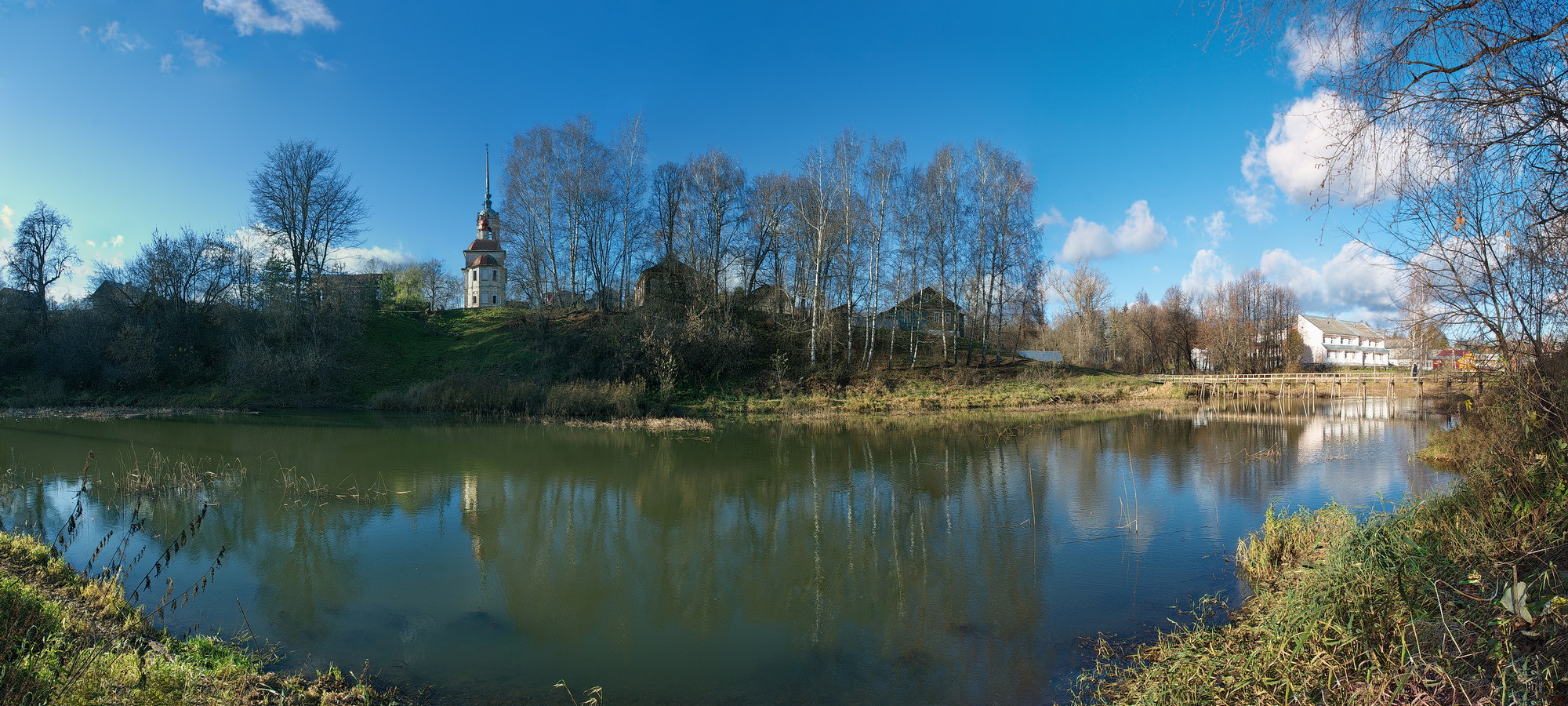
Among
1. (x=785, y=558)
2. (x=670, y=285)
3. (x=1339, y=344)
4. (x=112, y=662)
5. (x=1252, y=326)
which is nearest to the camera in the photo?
(x=112, y=662)

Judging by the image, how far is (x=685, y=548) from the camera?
8.89 m

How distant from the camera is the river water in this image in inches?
222

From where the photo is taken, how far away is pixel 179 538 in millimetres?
8734

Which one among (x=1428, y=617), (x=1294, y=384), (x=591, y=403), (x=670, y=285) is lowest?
(x=1428, y=617)

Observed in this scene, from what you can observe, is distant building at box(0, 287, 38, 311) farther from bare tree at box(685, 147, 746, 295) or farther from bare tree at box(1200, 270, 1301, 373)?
bare tree at box(1200, 270, 1301, 373)

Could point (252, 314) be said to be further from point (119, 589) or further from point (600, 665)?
point (600, 665)

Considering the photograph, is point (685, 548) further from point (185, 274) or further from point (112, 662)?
point (185, 274)

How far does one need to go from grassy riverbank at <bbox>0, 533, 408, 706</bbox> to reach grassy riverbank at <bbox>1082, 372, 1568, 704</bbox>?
5560 mm

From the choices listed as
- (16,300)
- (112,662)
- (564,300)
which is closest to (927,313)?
(564,300)

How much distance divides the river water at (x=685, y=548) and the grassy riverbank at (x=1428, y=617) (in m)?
1.34

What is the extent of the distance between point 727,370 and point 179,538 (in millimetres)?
21347

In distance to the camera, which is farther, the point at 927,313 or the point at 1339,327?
the point at 1339,327

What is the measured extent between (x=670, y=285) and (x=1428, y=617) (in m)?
31.1

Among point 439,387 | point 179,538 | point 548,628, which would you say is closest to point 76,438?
point 439,387
